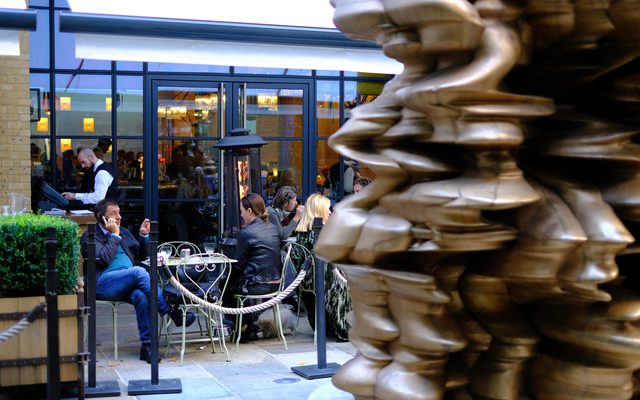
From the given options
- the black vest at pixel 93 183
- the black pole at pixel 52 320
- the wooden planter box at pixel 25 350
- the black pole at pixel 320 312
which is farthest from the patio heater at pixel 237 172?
the black pole at pixel 52 320

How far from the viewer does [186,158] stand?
15.4 metres

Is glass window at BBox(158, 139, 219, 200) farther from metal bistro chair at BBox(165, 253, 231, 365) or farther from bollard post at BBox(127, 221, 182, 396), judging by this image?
bollard post at BBox(127, 221, 182, 396)

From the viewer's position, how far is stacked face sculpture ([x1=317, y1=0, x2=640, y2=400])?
9.09 feet

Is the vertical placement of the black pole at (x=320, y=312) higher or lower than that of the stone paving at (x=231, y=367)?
higher

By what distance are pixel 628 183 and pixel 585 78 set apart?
38cm

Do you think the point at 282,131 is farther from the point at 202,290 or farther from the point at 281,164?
the point at 202,290

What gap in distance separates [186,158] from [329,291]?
6281mm

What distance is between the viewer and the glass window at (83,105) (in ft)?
49.0

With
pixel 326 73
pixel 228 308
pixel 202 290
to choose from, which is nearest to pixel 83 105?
pixel 326 73

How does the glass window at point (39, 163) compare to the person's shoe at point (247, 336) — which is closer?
the person's shoe at point (247, 336)

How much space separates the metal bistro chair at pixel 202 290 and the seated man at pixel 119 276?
0.15m

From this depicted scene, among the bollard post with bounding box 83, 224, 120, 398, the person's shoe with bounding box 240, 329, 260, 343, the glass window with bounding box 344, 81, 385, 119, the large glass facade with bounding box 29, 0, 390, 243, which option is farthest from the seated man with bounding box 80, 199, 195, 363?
the glass window with bounding box 344, 81, 385, 119

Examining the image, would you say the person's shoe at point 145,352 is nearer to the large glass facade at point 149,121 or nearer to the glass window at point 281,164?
the large glass facade at point 149,121

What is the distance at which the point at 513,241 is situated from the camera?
289cm
